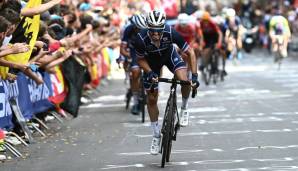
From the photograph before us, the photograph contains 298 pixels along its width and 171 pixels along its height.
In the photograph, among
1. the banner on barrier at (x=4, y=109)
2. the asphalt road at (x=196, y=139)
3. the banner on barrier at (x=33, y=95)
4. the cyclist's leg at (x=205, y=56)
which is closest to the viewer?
the asphalt road at (x=196, y=139)

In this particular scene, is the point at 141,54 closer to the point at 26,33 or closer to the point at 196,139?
the point at 26,33

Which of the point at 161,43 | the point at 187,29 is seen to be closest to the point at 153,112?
the point at 161,43

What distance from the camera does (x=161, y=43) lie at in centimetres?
1146

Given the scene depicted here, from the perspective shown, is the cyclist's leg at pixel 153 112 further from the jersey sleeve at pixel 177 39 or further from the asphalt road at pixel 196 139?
the jersey sleeve at pixel 177 39

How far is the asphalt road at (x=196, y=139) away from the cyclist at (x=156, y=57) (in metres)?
0.53

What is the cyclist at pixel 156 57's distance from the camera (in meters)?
11.1

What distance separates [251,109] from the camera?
17453 mm

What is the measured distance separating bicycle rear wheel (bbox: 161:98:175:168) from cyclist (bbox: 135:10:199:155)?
36cm

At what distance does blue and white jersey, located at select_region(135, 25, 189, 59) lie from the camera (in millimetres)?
11391

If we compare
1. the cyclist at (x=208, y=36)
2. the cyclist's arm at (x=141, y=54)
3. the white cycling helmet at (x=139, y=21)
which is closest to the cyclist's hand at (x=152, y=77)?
the cyclist's arm at (x=141, y=54)

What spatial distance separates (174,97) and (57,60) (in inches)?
174

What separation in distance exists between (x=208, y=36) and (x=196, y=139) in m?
11.7

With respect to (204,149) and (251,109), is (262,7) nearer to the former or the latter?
(251,109)

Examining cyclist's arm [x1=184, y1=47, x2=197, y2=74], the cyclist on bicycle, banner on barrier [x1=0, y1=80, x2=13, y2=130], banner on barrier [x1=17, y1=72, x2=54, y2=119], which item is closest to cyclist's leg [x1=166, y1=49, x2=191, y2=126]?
cyclist's arm [x1=184, y1=47, x2=197, y2=74]
